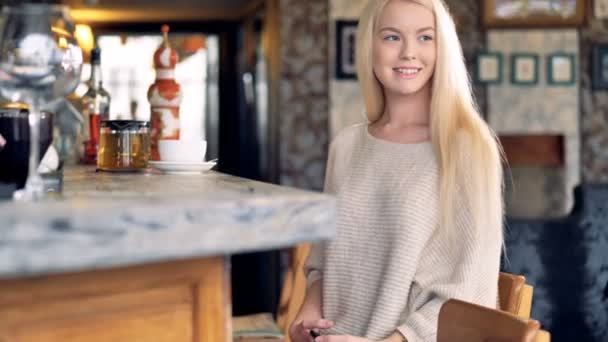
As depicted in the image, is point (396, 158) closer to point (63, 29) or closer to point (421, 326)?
point (421, 326)

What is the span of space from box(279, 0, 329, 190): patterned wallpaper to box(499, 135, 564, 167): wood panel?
1.24m

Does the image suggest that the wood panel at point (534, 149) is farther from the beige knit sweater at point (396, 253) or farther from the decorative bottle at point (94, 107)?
the beige knit sweater at point (396, 253)

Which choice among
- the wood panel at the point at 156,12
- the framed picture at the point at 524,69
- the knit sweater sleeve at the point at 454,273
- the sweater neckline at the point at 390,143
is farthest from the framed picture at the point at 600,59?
the knit sweater sleeve at the point at 454,273

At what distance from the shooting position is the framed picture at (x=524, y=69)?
5156 mm

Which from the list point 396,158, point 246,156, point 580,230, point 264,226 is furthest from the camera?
point 246,156

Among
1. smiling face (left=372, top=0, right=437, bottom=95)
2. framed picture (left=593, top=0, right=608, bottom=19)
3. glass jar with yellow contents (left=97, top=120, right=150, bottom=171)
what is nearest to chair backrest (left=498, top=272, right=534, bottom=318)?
smiling face (left=372, top=0, right=437, bottom=95)

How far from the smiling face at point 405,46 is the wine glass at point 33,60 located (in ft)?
2.68

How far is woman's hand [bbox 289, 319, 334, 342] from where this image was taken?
62.1 inches

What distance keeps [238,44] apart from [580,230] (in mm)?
4567

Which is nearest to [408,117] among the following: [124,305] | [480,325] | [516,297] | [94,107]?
[516,297]

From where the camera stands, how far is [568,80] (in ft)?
17.0

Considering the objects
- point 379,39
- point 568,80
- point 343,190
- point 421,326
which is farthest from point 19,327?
point 568,80

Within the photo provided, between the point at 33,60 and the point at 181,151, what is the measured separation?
2.29 feet

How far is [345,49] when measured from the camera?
5.04m
